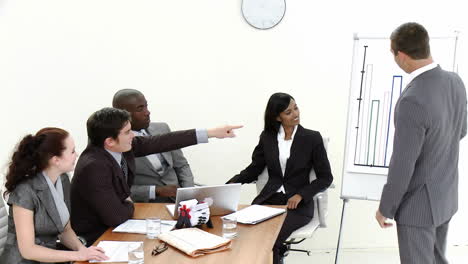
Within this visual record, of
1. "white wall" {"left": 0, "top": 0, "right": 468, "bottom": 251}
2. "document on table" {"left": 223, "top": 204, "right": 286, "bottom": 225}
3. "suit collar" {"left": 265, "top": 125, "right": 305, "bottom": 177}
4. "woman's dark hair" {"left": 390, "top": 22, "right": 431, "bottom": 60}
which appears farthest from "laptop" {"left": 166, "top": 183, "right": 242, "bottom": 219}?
"white wall" {"left": 0, "top": 0, "right": 468, "bottom": 251}

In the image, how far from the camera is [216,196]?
7.49ft

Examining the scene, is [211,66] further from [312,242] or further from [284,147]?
[312,242]

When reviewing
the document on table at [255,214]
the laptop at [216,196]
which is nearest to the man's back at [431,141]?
the document on table at [255,214]

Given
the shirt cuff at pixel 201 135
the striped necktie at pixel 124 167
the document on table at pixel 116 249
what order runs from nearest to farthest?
1. the document on table at pixel 116 249
2. the striped necktie at pixel 124 167
3. the shirt cuff at pixel 201 135

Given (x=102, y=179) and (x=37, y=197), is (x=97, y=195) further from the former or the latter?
(x=37, y=197)

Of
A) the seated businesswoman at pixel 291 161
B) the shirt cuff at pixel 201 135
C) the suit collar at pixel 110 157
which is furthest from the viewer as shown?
the seated businesswoman at pixel 291 161

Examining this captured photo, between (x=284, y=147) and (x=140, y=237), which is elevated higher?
(x=284, y=147)

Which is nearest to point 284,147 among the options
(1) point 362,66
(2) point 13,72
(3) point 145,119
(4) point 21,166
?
(1) point 362,66

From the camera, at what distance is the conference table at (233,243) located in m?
1.80

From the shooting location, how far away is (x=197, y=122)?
3748 millimetres

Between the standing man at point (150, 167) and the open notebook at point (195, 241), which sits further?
the standing man at point (150, 167)

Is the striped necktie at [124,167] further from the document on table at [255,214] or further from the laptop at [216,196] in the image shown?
the document on table at [255,214]

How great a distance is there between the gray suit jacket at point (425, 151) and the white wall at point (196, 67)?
151 centimetres

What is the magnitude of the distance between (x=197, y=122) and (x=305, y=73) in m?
0.95
